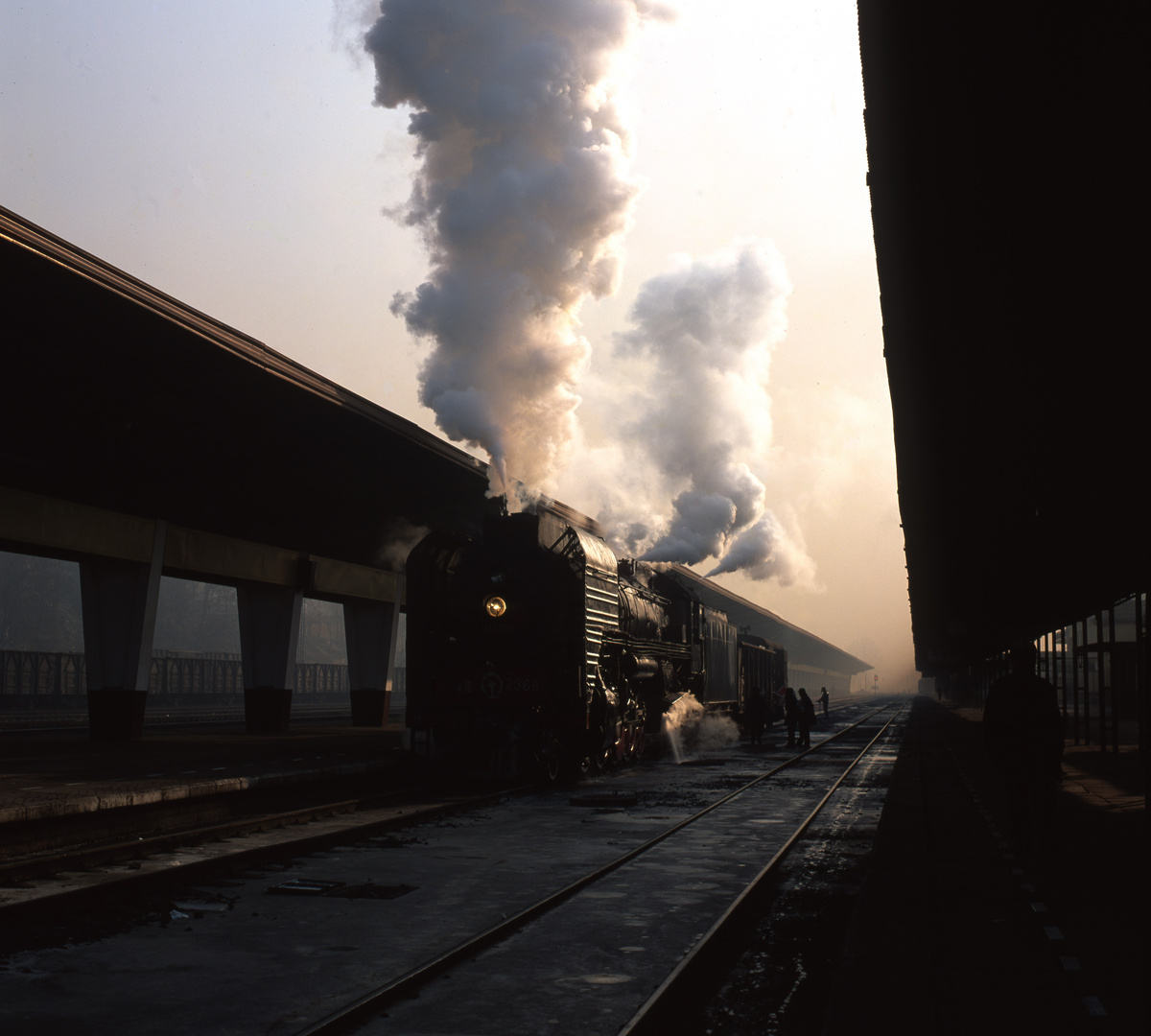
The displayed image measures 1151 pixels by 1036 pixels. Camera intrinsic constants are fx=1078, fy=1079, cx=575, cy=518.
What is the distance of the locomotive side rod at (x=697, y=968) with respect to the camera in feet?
17.2

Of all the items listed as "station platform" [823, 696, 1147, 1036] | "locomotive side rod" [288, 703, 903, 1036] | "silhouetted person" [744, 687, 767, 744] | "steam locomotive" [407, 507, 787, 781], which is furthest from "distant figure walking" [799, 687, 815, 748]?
"locomotive side rod" [288, 703, 903, 1036]

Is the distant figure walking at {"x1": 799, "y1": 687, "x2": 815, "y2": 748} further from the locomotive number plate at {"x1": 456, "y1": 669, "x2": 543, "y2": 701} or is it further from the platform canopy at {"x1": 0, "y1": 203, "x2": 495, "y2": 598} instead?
the locomotive number plate at {"x1": 456, "y1": 669, "x2": 543, "y2": 701}

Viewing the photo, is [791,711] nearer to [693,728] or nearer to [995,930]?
Answer: [693,728]

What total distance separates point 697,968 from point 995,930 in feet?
6.74

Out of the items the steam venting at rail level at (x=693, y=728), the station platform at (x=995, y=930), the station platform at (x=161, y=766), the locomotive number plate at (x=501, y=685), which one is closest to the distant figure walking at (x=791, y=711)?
the steam venting at rail level at (x=693, y=728)

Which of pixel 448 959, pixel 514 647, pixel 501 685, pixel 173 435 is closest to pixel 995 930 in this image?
pixel 448 959

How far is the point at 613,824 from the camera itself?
12398 millimetres

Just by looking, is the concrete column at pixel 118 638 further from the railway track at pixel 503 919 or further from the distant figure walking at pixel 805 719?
the distant figure walking at pixel 805 719

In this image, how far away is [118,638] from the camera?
76.6ft

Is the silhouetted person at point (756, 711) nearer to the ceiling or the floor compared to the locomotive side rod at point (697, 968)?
nearer to the floor

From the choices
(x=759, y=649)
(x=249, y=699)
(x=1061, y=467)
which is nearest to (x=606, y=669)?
(x=1061, y=467)

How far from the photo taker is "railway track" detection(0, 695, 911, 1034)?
539 cm

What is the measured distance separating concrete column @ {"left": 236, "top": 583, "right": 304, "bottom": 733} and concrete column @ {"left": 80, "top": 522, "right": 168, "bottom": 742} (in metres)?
5.35

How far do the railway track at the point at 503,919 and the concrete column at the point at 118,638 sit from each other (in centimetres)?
1293
